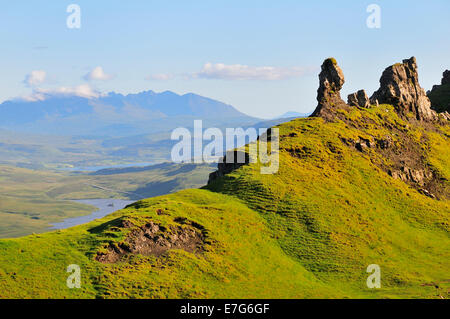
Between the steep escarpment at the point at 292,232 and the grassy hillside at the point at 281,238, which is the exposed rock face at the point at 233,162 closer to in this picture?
the steep escarpment at the point at 292,232

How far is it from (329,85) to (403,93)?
25609 mm

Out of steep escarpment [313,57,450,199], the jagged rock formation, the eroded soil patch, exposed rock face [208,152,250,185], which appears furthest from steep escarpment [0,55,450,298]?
the jagged rock formation

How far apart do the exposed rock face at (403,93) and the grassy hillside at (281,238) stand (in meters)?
22.3

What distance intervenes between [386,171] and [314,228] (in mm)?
34220

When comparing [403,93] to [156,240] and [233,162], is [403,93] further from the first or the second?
[156,240]

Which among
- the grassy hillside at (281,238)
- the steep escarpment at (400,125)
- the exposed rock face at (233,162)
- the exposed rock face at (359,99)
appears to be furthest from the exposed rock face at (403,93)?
the exposed rock face at (233,162)

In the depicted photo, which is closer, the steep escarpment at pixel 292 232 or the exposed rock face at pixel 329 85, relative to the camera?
the steep escarpment at pixel 292 232

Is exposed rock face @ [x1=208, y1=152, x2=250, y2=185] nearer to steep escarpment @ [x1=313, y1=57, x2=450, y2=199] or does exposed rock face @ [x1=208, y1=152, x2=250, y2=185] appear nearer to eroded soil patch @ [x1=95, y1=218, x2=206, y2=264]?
steep escarpment @ [x1=313, y1=57, x2=450, y2=199]

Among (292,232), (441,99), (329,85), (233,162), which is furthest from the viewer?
(441,99)

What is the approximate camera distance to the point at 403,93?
14338 cm

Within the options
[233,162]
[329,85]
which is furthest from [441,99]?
[233,162]

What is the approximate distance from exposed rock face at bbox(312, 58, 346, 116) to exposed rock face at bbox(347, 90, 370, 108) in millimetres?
9459

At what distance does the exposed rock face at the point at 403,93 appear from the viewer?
142500mm

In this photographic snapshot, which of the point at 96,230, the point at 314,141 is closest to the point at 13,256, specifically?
the point at 96,230
